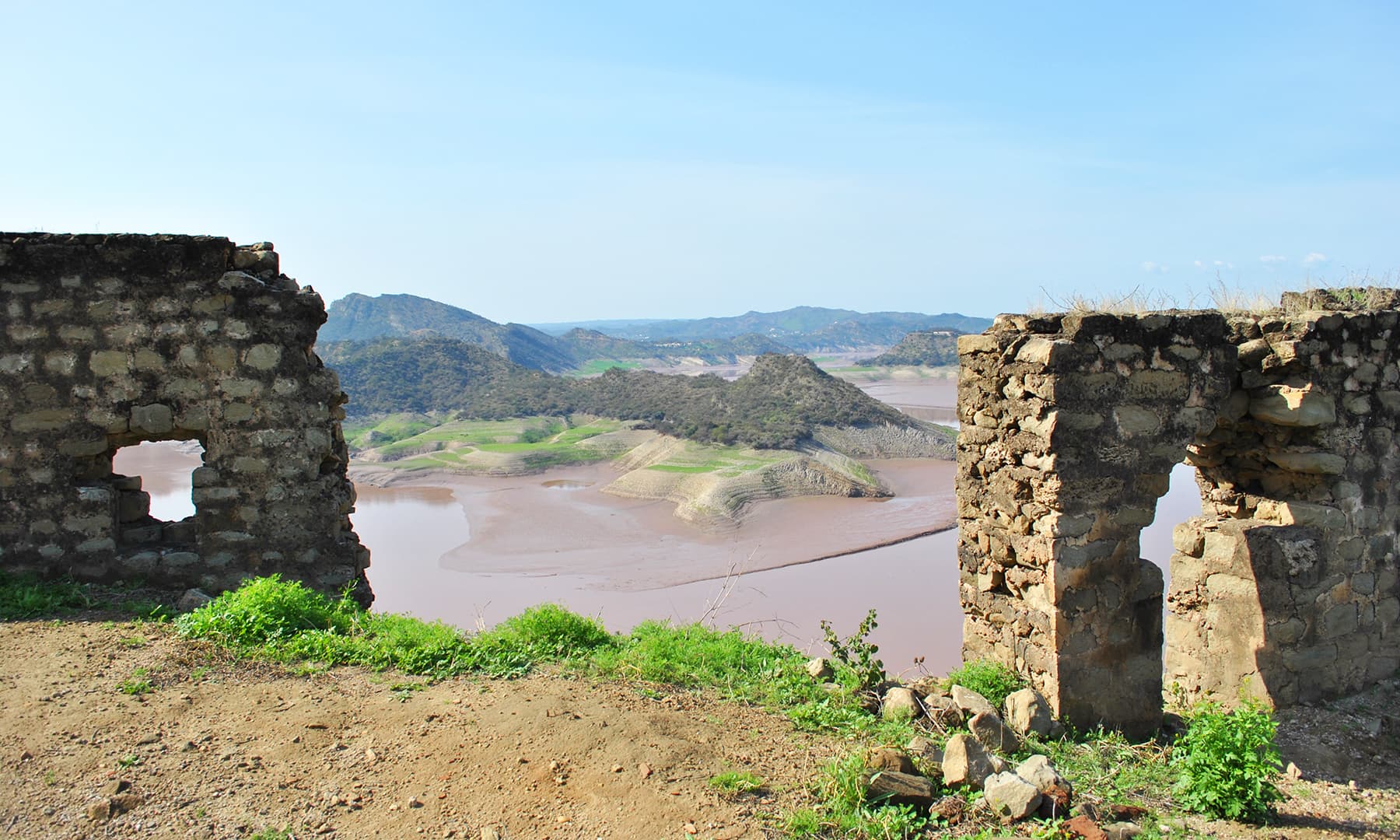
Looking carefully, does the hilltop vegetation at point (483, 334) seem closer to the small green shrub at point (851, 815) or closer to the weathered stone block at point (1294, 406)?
the weathered stone block at point (1294, 406)

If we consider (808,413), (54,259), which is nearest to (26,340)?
(54,259)

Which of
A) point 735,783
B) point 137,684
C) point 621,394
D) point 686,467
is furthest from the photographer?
point 621,394

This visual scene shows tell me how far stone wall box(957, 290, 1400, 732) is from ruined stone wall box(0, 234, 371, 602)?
4.69 meters

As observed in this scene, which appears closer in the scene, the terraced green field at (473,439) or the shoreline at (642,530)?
the shoreline at (642,530)

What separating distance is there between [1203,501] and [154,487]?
78.4 feet

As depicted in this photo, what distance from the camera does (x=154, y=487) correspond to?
2352 cm

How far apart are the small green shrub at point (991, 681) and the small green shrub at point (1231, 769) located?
1217 mm

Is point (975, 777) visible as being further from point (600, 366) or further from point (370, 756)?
point (600, 366)

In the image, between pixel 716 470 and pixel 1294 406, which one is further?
pixel 716 470

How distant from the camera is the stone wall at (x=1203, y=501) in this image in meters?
5.59

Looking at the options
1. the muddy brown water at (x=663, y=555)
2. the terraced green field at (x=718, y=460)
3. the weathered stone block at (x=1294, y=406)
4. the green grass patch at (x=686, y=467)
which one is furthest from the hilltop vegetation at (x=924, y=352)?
the weathered stone block at (x=1294, y=406)

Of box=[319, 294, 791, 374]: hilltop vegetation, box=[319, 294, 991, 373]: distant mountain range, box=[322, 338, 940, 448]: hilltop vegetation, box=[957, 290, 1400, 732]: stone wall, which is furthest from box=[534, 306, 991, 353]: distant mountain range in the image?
box=[957, 290, 1400, 732]: stone wall

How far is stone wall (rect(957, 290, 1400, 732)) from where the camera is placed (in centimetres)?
559

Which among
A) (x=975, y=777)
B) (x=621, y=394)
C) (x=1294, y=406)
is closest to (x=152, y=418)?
(x=975, y=777)
